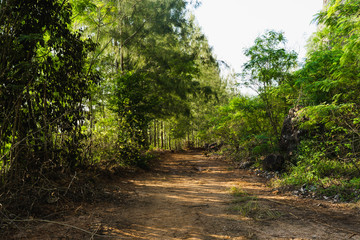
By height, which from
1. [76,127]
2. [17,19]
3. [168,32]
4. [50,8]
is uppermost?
[168,32]

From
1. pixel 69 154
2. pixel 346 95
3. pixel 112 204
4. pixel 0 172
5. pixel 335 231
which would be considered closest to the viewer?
pixel 335 231

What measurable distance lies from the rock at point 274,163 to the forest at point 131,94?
0.22 meters

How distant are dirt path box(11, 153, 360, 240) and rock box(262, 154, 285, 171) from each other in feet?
8.79

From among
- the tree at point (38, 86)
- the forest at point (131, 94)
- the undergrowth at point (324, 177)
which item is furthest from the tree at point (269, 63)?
the tree at point (38, 86)

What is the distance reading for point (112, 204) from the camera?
472cm

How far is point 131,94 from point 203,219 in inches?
235

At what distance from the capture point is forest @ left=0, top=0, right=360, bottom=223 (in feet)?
12.9

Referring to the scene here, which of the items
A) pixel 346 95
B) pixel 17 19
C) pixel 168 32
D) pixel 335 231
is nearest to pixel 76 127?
pixel 17 19

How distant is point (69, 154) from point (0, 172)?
5.05 feet

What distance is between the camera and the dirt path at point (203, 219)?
3240 millimetres

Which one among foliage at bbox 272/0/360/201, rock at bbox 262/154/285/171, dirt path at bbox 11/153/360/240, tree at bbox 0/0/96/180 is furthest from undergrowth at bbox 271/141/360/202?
tree at bbox 0/0/96/180

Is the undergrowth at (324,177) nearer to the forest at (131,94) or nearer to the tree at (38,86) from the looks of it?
the forest at (131,94)

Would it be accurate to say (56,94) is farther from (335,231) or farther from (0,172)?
(335,231)

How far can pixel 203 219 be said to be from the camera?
3.93 m
